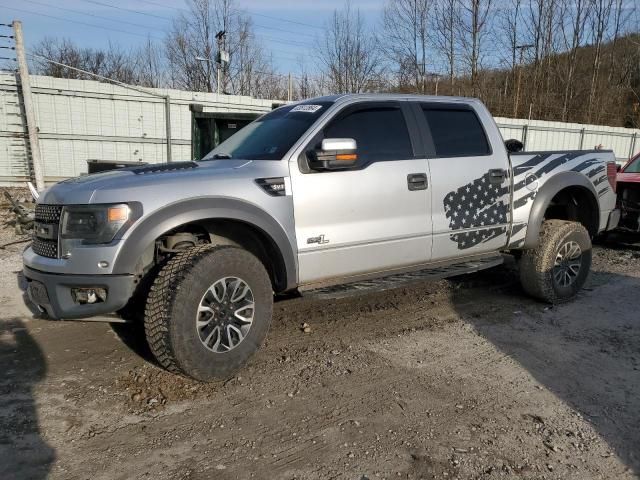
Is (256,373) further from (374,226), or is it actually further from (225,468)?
(374,226)

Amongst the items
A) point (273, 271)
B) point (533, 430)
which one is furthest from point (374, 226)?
point (533, 430)

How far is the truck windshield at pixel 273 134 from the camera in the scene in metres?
3.98

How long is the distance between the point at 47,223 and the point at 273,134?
1797 millimetres

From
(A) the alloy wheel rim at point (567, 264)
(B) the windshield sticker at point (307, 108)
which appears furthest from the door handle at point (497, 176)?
(B) the windshield sticker at point (307, 108)

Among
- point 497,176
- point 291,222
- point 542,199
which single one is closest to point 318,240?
point 291,222

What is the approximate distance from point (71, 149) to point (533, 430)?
42.7ft

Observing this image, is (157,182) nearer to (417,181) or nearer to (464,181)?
(417,181)

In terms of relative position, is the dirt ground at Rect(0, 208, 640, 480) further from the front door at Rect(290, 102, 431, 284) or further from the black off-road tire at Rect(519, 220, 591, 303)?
the front door at Rect(290, 102, 431, 284)

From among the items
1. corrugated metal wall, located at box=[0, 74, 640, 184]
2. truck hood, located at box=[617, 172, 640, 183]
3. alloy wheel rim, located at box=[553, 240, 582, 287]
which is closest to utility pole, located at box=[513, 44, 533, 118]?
corrugated metal wall, located at box=[0, 74, 640, 184]

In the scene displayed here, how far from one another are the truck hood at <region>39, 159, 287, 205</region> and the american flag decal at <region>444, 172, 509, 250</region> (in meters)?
1.72

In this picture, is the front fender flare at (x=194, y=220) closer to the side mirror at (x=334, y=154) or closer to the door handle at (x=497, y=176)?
the side mirror at (x=334, y=154)

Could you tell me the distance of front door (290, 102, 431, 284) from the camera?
3852 mm

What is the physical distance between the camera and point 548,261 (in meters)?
5.22

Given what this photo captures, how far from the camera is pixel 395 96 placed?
15.1 feet
